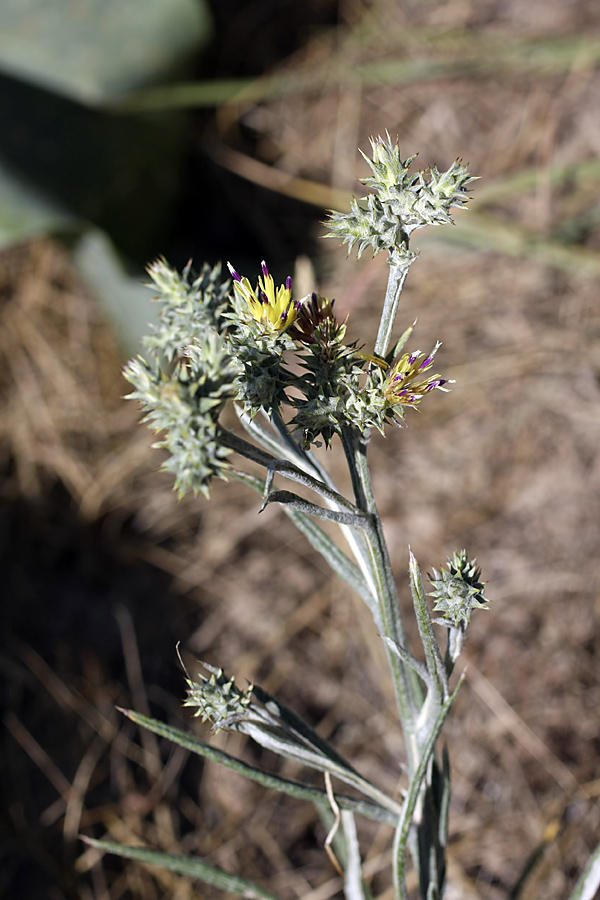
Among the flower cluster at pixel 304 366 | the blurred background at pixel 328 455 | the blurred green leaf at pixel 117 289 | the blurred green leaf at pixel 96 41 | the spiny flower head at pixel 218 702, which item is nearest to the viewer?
the flower cluster at pixel 304 366

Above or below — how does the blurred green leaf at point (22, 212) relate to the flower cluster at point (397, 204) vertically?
above

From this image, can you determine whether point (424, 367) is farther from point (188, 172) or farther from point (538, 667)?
point (188, 172)

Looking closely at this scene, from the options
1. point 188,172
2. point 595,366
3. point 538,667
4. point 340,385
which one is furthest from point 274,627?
point 188,172

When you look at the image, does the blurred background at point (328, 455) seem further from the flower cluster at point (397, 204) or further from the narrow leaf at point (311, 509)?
the flower cluster at point (397, 204)

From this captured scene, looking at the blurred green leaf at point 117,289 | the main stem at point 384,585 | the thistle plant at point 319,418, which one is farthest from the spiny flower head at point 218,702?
the blurred green leaf at point 117,289

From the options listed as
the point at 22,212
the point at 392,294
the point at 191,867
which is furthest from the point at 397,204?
the point at 22,212

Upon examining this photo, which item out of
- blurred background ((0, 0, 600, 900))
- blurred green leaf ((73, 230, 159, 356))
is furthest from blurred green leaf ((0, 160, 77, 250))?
blurred green leaf ((73, 230, 159, 356))

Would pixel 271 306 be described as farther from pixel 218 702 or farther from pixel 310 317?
pixel 218 702

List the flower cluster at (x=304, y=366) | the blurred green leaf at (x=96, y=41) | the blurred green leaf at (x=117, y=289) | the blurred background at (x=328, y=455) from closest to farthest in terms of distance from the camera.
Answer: the flower cluster at (x=304, y=366) < the blurred background at (x=328, y=455) < the blurred green leaf at (x=96, y=41) < the blurred green leaf at (x=117, y=289)
